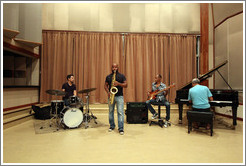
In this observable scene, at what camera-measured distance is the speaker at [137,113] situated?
13.9 ft

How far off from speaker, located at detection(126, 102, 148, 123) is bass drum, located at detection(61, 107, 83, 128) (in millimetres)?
1364

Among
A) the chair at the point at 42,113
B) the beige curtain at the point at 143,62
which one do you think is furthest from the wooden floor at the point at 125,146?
the beige curtain at the point at 143,62

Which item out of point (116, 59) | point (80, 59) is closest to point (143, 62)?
point (116, 59)

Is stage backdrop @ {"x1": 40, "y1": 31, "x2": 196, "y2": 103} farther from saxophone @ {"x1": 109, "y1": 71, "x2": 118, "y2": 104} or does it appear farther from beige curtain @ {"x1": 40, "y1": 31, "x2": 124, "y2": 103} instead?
saxophone @ {"x1": 109, "y1": 71, "x2": 118, "y2": 104}

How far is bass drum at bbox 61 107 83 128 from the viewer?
352 cm

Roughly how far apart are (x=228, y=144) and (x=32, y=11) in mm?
6636

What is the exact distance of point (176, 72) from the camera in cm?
636

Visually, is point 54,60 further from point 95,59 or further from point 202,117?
point 202,117

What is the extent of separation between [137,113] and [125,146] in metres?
1.69

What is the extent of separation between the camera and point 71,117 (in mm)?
3592

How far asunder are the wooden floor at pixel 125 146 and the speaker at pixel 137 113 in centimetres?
48

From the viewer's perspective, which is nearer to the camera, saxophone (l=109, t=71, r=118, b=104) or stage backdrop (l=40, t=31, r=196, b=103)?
saxophone (l=109, t=71, r=118, b=104)

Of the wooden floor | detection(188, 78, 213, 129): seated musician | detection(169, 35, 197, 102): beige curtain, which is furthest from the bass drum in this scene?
detection(169, 35, 197, 102): beige curtain

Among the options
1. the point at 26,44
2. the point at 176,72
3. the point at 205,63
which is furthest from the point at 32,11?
the point at 205,63
